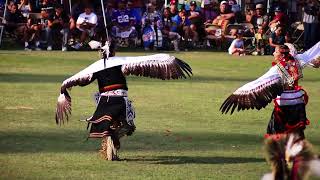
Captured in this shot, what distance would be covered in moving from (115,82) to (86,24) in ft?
50.9

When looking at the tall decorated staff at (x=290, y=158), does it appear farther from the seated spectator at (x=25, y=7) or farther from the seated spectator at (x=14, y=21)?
the seated spectator at (x=25, y=7)

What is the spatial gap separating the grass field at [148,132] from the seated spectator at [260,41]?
549cm

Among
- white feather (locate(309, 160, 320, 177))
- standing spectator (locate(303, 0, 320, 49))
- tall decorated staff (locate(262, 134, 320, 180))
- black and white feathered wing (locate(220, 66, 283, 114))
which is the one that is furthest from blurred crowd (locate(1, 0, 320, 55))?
white feather (locate(309, 160, 320, 177))

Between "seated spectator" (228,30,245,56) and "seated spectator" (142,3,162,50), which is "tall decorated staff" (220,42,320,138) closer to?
"seated spectator" (228,30,245,56)

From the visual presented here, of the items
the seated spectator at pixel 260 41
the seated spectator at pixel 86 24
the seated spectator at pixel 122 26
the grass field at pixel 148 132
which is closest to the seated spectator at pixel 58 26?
the seated spectator at pixel 86 24

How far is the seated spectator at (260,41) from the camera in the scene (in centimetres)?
2634

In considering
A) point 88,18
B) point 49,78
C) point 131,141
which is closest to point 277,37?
point 88,18

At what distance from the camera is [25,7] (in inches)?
1061

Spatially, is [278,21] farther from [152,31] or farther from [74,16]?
[74,16]

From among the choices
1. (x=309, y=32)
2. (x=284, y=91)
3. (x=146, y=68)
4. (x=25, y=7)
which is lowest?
(x=309, y=32)

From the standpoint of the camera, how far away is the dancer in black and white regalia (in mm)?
10570

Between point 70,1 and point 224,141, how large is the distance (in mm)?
15864

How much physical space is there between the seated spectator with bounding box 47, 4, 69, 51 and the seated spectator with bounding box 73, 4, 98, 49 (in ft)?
1.43

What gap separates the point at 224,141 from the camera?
1220cm
